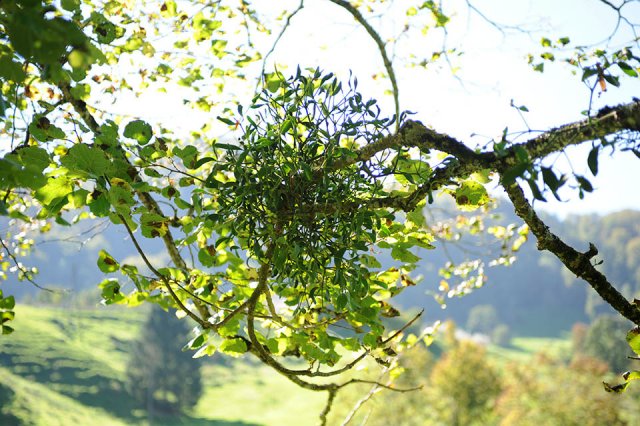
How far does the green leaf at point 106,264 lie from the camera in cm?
176

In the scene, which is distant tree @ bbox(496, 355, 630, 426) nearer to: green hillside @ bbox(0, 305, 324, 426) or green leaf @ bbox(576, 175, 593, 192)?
green hillside @ bbox(0, 305, 324, 426)

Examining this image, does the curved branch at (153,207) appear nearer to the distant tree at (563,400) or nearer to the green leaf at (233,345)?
the green leaf at (233,345)

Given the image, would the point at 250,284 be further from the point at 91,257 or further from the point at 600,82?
the point at 91,257

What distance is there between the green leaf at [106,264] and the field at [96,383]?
119ft

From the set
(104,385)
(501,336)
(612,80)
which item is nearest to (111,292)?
(612,80)

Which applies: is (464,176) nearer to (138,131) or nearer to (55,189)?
(138,131)

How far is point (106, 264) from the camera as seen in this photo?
5.88 ft

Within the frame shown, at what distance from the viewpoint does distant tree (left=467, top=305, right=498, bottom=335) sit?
125312mm

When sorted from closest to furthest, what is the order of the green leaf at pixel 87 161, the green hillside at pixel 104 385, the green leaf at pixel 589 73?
the green leaf at pixel 589 73, the green leaf at pixel 87 161, the green hillside at pixel 104 385

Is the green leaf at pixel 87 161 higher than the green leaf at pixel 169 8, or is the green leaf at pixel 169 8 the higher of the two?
the green leaf at pixel 169 8

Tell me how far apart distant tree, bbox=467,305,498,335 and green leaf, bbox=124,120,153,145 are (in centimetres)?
13183

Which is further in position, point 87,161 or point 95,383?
point 95,383

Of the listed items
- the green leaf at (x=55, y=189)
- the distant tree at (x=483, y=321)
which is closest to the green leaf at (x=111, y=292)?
the green leaf at (x=55, y=189)

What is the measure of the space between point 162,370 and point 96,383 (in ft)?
21.7
